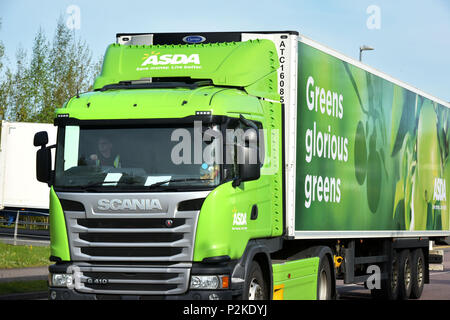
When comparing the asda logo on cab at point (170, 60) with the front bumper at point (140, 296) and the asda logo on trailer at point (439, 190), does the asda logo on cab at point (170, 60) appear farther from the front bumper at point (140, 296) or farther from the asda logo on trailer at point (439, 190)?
the asda logo on trailer at point (439, 190)

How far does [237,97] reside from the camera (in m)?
11.5

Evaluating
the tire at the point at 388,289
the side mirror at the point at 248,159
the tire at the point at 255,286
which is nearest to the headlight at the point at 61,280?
the tire at the point at 255,286

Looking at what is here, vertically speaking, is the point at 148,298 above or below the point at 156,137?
below

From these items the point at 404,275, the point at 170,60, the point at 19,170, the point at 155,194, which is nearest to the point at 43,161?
the point at 155,194

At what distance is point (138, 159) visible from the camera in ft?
35.4

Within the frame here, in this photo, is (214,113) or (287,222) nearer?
(214,113)

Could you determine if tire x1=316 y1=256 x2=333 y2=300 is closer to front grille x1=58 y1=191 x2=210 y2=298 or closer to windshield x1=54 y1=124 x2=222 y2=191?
front grille x1=58 y1=191 x2=210 y2=298

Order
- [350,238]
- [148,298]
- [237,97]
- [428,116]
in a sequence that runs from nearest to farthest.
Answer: [148,298], [237,97], [350,238], [428,116]

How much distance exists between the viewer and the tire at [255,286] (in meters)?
11.1

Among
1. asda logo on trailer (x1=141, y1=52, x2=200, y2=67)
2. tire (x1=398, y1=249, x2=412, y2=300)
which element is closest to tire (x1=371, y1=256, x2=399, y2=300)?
tire (x1=398, y1=249, x2=412, y2=300)

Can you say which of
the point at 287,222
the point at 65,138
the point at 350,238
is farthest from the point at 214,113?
the point at 350,238

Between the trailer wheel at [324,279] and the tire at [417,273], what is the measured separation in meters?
5.66

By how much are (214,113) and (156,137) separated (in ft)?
2.45
